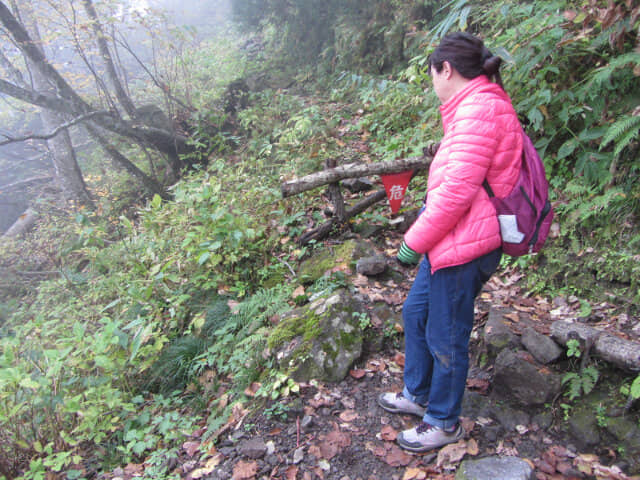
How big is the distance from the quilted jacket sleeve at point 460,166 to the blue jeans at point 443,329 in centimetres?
30

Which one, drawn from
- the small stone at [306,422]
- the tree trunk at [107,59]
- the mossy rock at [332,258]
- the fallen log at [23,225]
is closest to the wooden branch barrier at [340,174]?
the mossy rock at [332,258]

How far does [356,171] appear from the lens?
441 centimetres

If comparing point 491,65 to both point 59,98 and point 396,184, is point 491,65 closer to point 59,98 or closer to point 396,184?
point 396,184

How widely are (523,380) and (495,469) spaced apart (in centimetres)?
85

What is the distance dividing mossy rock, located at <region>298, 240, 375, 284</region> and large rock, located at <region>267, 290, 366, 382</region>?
2.55 ft

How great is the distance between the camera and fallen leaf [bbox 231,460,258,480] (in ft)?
8.20

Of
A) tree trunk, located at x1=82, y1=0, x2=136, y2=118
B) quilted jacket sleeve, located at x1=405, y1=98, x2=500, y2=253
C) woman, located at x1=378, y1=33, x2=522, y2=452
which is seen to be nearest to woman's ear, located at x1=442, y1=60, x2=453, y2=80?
woman, located at x1=378, y1=33, x2=522, y2=452

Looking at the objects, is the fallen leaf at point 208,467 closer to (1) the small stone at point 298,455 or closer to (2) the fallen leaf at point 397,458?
(1) the small stone at point 298,455

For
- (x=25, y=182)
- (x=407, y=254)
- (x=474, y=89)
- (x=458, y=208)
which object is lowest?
(x=407, y=254)

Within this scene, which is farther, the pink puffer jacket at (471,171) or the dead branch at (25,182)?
the dead branch at (25,182)

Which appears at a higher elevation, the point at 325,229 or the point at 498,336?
the point at 325,229

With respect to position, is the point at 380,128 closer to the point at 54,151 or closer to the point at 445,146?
the point at 445,146

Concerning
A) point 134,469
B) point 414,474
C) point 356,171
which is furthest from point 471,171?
point 134,469

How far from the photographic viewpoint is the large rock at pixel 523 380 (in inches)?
106
